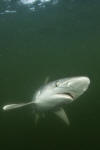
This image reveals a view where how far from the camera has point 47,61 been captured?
135ft

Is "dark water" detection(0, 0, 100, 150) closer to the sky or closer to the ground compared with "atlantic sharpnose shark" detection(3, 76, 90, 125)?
closer to the sky

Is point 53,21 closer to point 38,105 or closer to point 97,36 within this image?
point 97,36

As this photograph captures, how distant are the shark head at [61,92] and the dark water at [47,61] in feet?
32.8

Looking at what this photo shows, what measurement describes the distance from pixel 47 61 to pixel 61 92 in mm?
37857

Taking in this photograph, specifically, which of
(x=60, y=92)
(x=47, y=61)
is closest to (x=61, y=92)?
(x=60, y=92)

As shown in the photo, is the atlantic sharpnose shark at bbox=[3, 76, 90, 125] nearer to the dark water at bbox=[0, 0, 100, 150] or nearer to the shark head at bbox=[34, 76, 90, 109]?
the shark head at bbox=[34, 76, 90, 109]

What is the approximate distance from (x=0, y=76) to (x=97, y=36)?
17775 mm

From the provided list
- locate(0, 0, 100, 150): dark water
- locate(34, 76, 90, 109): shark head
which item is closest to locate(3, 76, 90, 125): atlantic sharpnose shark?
locate(34, 76, 90, 109): shark head

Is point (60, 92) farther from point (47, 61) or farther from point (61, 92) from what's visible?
point (47, 61)

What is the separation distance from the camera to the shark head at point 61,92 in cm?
326

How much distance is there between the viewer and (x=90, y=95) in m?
36.7

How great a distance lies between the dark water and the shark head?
9997 millimetres

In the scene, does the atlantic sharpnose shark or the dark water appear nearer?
the atlantic sharpnose shark

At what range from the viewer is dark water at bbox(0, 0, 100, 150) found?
20156mm
